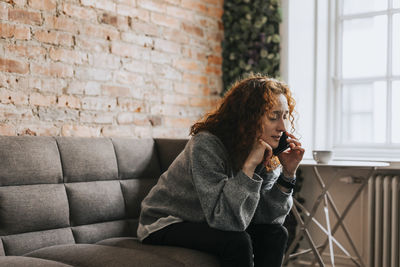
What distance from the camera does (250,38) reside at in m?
3.75

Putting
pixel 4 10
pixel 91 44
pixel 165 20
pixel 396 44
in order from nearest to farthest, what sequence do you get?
1. pixel 4 10
2. pixel 91 44
3. pixel 165 20
4. pixel 396 44

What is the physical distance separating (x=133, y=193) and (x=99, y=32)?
100 centimetres

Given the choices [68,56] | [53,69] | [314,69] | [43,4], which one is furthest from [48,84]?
[314,69]

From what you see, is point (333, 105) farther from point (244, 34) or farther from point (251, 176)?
point (251, 176)

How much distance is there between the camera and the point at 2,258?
6.09 ft

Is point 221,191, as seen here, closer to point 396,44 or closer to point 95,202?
point 95,202

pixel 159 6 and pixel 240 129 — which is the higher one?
pixel 159 6

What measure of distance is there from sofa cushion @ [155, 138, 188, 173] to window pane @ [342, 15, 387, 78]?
5.13ft

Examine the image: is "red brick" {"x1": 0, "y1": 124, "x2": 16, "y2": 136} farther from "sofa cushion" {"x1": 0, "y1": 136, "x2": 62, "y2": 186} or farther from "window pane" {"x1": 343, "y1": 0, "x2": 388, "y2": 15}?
"window pane" {"x1": 343, "y1": 0, "x2": 388, "y2": 15}

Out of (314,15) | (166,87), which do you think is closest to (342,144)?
(314,15)

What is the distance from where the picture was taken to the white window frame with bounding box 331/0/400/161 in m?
3.44

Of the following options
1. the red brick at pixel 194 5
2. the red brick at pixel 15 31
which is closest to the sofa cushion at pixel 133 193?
the red brick at pixel 15 31

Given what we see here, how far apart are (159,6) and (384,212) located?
1986 millimetres

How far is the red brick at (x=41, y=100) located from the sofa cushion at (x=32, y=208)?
55 cm
